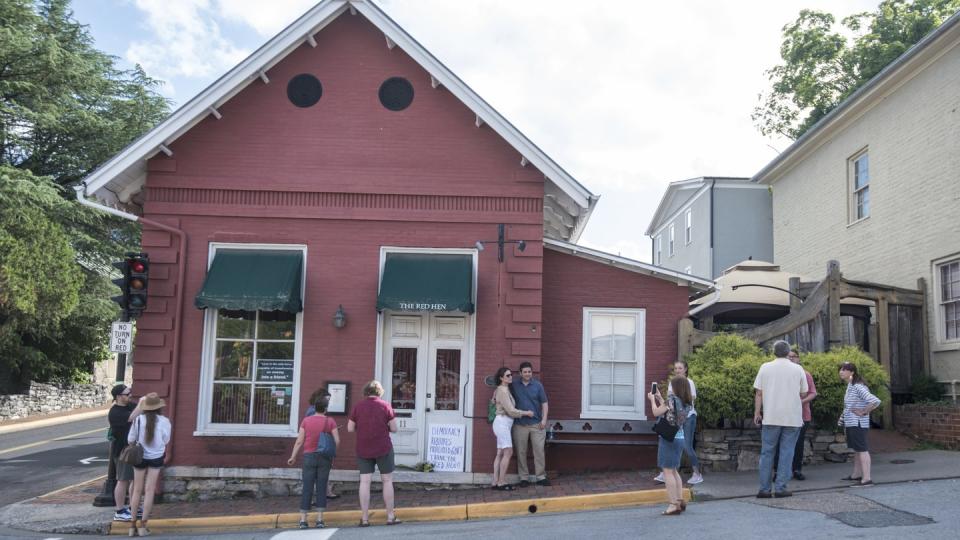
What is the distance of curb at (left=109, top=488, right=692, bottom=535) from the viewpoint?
10730mm

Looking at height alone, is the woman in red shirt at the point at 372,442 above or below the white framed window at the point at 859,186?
below

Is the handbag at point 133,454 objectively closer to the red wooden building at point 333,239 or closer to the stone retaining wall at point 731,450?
the red wooden building at point 333,239

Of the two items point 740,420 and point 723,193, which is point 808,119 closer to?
point 723,193

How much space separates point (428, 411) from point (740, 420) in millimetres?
4550

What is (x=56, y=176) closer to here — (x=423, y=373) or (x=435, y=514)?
(x=423, y=373)

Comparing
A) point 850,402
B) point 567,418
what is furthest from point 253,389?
point 850,402

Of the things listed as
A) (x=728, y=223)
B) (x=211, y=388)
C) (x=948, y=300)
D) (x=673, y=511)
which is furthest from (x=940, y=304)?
(x=728, y=223)

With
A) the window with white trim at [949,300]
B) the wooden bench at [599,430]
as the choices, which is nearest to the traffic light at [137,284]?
the wooden bench at [599,430]

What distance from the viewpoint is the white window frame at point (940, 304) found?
1474 cm

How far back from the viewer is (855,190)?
18.9 meters

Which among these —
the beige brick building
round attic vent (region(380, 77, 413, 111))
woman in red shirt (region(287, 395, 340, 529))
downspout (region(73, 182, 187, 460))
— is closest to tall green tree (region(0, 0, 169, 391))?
downspout (region(73, 182, 187, 460))

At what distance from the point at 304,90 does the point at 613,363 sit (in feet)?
21.4

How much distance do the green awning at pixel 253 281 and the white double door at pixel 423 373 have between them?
153 centimetres

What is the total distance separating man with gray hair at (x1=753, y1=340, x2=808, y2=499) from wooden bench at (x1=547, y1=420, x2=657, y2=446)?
3.25 meters
